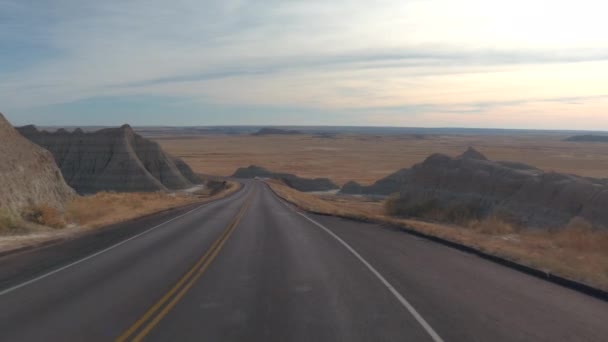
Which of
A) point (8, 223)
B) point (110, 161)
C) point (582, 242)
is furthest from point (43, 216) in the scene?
point (110, 161)

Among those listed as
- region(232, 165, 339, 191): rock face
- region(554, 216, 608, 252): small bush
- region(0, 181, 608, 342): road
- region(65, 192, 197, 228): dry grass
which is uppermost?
region(0, 181, 608, 342): road

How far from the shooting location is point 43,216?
2300 cm

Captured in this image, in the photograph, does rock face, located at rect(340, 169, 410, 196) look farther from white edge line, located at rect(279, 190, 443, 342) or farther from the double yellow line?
the double yellow line

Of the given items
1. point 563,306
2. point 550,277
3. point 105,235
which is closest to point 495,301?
point 563,306

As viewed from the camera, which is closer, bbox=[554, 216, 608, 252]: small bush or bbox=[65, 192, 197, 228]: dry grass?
bbox=[554, 216, 608, 252]: small bush

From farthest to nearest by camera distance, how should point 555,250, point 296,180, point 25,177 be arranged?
point 296,180 < point 25,177 < point 555,250

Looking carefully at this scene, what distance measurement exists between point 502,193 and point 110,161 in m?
51.4

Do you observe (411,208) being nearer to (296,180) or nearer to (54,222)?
(54,222)

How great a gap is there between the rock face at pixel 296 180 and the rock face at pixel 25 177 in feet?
183

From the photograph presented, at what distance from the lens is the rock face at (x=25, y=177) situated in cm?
2344

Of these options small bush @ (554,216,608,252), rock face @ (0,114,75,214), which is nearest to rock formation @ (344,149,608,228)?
small bush @ (554,216,608,252)

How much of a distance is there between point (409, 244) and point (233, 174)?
3735 inches

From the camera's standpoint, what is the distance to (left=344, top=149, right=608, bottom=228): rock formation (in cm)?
2967

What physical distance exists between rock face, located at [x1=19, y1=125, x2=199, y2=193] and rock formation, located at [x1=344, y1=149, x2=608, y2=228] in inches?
1481
